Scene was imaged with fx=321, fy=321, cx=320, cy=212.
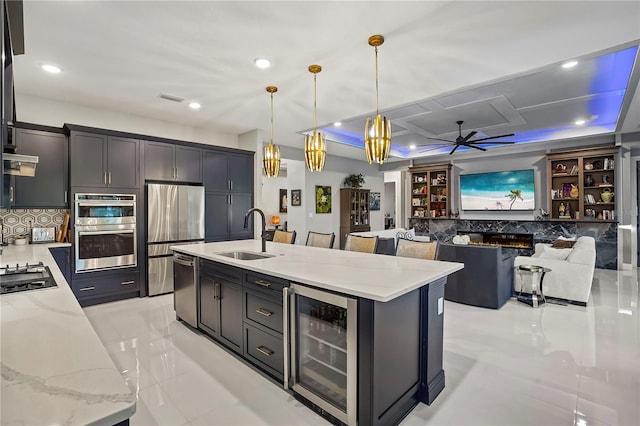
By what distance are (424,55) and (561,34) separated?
111 centimetres

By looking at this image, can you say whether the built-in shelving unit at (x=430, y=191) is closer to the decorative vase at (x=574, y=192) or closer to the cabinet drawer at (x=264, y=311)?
the decorative vase at (x=574, y=192)

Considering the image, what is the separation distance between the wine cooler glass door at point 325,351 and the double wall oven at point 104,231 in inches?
136

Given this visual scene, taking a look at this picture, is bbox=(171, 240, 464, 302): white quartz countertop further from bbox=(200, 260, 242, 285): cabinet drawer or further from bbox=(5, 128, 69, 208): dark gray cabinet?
bbox=(5, 128, 69, 208): dark gray cabinet

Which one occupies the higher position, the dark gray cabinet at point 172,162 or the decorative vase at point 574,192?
the dark gray cabinet at point 172,162

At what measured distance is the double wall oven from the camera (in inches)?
164

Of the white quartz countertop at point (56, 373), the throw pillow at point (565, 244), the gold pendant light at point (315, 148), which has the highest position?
the gold pendant light at point (315, 148)

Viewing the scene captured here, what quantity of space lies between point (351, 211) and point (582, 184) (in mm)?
5047

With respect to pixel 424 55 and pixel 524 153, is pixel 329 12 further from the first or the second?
pixel 524 153

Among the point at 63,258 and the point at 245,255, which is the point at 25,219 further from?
the point at 245,255

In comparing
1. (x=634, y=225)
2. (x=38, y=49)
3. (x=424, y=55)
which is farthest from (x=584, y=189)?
(x=38, y=49)

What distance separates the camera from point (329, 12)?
8.11 feet

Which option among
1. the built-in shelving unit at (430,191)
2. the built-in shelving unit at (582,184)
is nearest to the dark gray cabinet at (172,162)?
the built-in shelving unit at (430,191)

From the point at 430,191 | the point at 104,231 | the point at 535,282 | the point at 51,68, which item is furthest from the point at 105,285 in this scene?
the point at 430,191

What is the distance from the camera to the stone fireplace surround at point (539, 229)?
6605 millimetres
